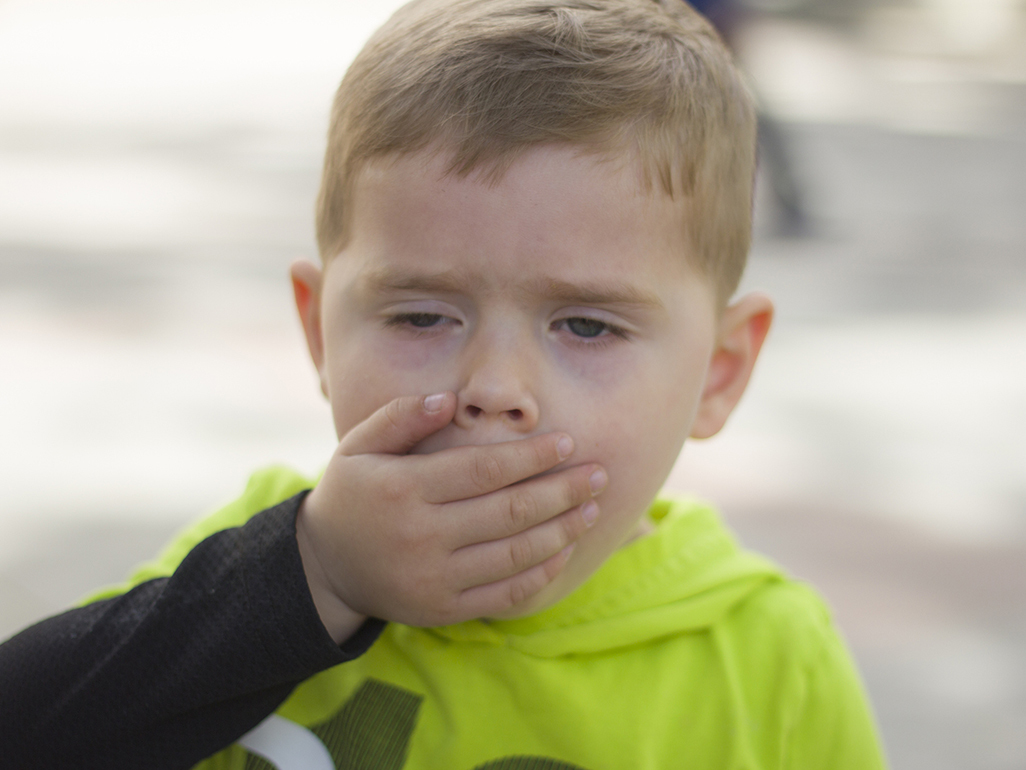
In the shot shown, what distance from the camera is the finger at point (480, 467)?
3.26 ft

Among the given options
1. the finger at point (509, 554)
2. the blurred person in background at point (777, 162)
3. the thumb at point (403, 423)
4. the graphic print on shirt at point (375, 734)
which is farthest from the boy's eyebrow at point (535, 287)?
the blurred person in background at point (777, 162)

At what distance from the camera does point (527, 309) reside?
1.05 metres

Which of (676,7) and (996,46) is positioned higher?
(996,46)

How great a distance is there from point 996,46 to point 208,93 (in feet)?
27.7

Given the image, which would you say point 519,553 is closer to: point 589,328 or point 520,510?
point 520,510

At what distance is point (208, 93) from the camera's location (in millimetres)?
8016

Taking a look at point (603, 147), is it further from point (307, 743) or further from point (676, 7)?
point (307, 743)

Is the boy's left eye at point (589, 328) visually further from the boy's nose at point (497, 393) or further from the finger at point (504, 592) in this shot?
the finger at point (504, 592)

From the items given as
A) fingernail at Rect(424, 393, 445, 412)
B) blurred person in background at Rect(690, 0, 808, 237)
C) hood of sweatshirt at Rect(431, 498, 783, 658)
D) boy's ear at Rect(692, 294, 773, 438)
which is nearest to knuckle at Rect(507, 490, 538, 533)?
fingernail at Rect(424, 393, 445, 412)

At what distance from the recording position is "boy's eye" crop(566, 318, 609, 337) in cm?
108

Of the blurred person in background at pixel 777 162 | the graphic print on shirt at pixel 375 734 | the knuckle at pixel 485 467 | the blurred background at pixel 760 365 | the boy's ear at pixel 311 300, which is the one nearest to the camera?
the knuckle at pixel 485 467

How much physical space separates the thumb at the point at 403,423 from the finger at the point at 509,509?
7 centimetres

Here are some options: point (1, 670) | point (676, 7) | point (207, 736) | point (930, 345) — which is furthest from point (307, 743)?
point (930, 345)

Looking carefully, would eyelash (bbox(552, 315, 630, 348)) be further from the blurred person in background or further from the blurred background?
the blurred person in background
